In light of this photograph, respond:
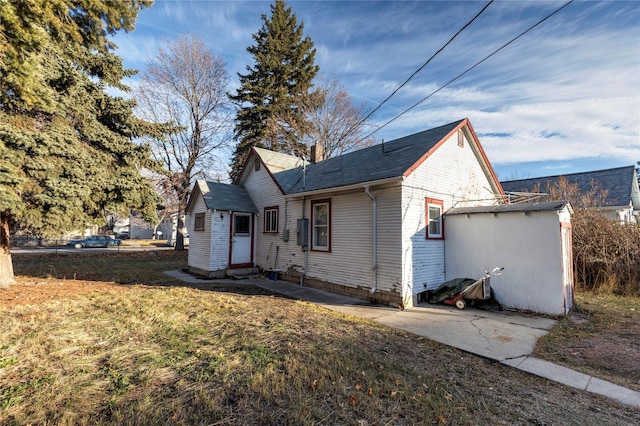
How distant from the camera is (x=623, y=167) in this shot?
20172 millimetres

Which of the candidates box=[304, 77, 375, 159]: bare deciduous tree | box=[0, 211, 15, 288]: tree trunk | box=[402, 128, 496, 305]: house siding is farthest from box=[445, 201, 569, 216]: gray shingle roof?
box=[304, 77, 375, 159]: bare deciduous tree

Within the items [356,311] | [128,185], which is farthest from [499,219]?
[128,185]

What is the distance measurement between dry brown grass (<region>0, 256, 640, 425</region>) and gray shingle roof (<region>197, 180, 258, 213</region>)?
22.5ft

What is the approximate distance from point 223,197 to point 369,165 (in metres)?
6.96

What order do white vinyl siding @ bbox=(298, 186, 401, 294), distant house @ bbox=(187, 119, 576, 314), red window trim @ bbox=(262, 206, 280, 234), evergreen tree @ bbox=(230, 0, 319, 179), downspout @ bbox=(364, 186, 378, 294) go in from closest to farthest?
white vinyl siding @ bbox=(298, 186, 401, 294) → distant house @ bbox=(187, 119, 576, 314) → downspout @ bbox=(364, 186, 378, 294) → red window trim @ bbox=(262, 206, 280, 234) → evergreen tree @ bbox=(230, 0, 319, 179)

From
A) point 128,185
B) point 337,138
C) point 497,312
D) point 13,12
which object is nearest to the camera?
point 13,12

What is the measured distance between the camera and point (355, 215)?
9.22m

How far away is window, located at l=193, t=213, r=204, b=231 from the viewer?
13323 millimetres

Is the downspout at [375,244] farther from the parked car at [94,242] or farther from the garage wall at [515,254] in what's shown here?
the parked car at [94,242]

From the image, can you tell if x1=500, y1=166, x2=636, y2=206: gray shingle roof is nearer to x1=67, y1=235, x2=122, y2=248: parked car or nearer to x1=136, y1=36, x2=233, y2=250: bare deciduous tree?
x1=136, y1=36, x2=233, y2=250: bare deciduous tree

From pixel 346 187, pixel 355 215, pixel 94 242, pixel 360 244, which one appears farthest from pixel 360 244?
pixel 94 242

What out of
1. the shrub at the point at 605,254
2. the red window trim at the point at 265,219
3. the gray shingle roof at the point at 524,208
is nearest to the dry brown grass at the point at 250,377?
the gray shingle roof at the point at 524,208

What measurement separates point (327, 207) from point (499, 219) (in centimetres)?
528

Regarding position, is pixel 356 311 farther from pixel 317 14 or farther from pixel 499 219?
pixel 317 14
